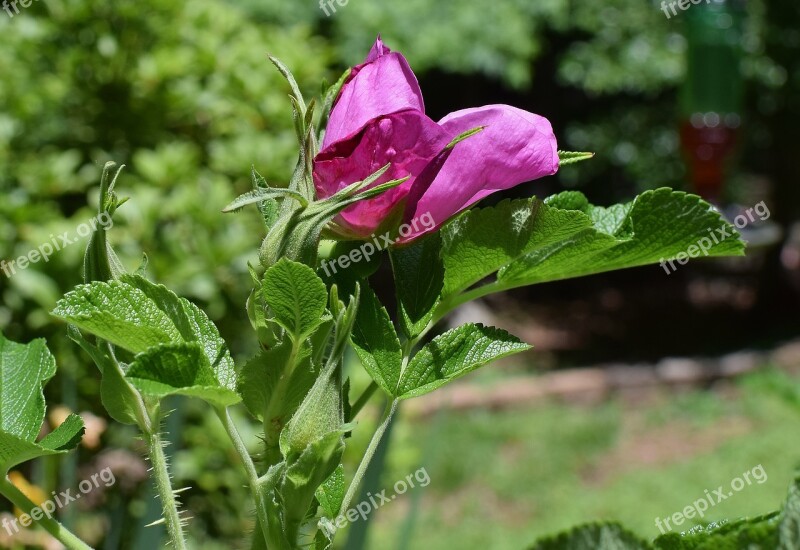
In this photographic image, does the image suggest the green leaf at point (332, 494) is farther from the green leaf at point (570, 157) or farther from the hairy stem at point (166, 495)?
the green leaf at point (570, 157)

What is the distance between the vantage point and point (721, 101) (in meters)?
3.49

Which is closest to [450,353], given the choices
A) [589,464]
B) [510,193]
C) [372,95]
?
[372,95]

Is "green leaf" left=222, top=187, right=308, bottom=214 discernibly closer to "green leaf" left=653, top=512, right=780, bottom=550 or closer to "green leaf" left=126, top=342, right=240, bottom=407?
"green leaf" left=126, top=342, right=240, bottom=407

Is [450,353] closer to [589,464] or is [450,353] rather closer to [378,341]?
[378,341]

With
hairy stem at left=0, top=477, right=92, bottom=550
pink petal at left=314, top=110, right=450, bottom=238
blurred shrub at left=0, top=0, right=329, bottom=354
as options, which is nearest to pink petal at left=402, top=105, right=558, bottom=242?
pink petal at left=314, top=110, right=450, bottom=238

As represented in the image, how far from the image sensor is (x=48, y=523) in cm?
50

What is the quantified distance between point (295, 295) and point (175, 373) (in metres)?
0.06

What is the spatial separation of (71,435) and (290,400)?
125 millimetres

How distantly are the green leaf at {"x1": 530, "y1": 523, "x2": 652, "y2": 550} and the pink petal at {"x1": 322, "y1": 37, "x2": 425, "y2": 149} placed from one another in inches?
9.8

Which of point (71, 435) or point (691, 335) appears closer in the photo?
point (71, 435)

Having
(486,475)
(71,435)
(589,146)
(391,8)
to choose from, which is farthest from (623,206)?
(589,146)

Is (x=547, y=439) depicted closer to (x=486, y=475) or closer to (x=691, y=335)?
(x=486, y=475)

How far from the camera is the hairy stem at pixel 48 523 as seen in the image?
495 mm

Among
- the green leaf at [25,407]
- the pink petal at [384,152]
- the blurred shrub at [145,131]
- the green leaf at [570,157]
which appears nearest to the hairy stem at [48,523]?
the green leaf at [25,407]
